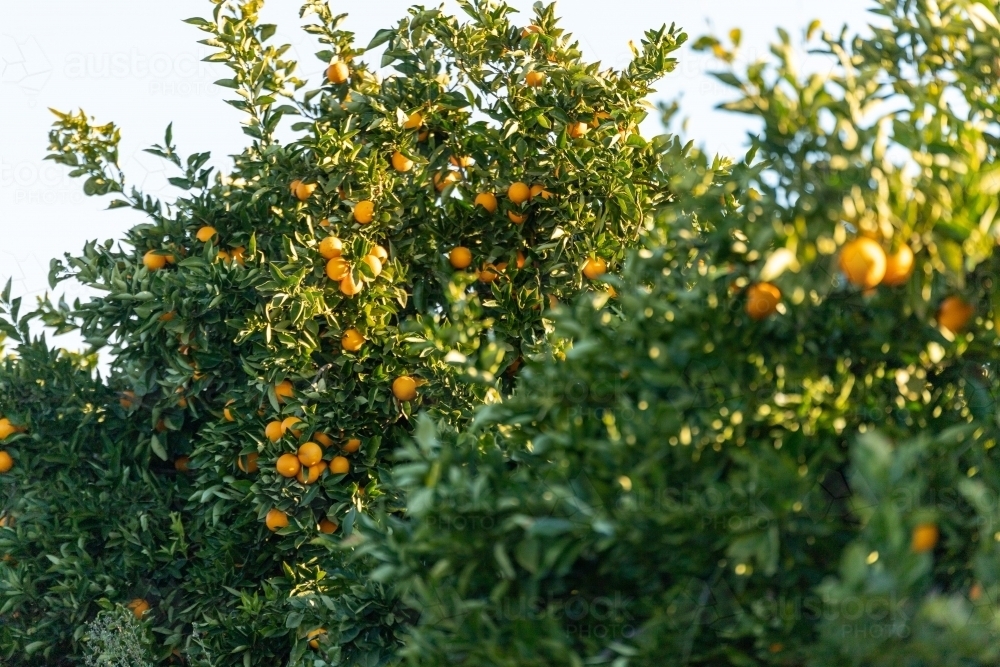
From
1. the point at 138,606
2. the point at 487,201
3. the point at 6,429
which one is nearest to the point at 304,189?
the point at 487,201

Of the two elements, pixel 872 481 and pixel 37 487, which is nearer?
pixel 872 481

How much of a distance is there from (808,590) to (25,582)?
3.89m

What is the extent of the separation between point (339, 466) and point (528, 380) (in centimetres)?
192

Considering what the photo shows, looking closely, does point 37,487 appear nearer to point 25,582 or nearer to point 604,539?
point 25,582

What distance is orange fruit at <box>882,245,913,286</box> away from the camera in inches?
79.4

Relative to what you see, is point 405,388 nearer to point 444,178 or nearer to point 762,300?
point 444,178

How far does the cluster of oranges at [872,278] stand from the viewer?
1.97 metres

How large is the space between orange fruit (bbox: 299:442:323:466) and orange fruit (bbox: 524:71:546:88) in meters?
1.79

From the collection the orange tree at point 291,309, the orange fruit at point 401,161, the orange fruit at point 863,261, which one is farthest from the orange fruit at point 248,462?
the orange fruit at point 863,261

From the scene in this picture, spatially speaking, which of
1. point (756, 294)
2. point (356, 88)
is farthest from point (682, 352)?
point (356, 88)

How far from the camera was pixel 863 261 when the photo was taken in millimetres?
1968

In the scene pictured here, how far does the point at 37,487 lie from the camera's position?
4.91 m

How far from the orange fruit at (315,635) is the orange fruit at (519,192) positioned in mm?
1890

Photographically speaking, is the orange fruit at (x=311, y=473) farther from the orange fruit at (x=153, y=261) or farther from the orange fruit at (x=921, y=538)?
the orange fruit at (x=921, y=538)
